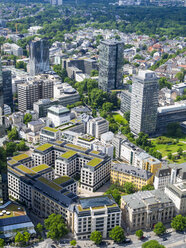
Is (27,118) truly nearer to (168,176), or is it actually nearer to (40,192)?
(40,192)

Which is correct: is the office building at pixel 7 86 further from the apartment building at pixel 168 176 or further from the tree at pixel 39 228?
the tree at pixel 39 228

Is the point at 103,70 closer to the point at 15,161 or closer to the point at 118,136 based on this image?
the point at 118,136

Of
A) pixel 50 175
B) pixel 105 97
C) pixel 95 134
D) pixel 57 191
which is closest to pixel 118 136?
pixel 95 134

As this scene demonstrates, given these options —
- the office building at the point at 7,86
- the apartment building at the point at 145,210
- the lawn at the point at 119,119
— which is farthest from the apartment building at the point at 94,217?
the office building at the point at 7,86

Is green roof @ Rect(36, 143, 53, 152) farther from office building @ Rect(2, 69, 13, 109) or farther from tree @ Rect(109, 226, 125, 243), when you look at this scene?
office building @ Rect(2, 69, 13, 109)

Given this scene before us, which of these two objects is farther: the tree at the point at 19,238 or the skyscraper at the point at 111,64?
the skyscraper at the point at 111,64

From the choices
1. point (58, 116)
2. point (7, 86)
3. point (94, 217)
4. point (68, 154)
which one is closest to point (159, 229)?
point (94, 217)

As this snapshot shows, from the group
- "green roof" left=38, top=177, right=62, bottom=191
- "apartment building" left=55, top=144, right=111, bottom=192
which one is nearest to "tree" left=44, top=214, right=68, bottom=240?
"green roof" left=38, top=177, right=62, bottom=191
